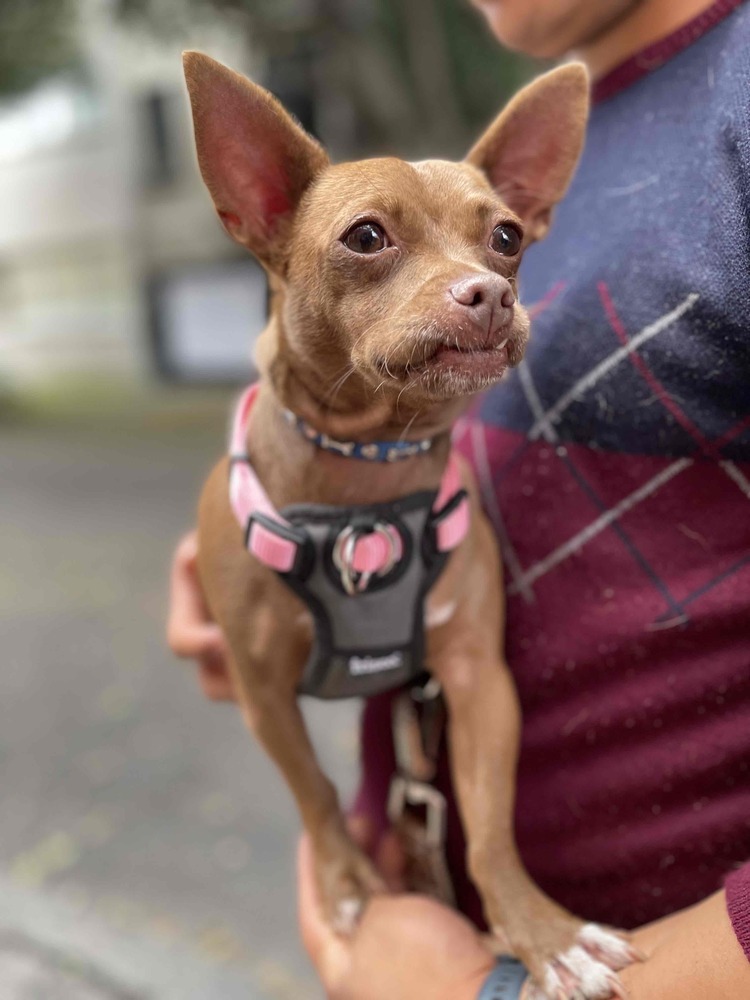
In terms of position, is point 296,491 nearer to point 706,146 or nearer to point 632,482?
point 632,482

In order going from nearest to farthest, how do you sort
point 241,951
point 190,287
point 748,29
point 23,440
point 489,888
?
point 748,29
point 489,888
point 241,951
point 23,440
point 190,287

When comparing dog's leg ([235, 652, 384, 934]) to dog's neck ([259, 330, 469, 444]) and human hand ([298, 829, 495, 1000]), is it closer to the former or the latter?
human hand ([298, 829, 495, 1000])

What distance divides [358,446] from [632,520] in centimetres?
38

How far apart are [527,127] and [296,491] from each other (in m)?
0.60

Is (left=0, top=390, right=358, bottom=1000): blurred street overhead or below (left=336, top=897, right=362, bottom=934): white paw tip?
below

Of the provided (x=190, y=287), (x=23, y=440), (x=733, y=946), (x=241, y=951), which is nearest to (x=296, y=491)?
(x=733, y=946)

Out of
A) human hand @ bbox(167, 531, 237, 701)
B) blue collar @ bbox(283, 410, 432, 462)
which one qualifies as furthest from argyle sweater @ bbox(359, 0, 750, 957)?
human hand @ bbox(167, 531, 237, 701)

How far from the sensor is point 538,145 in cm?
127

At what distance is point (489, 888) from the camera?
1229 mm

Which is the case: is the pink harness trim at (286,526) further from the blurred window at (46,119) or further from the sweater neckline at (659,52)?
the blurred window at (46,119)

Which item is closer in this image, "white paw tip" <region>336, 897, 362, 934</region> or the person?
the person

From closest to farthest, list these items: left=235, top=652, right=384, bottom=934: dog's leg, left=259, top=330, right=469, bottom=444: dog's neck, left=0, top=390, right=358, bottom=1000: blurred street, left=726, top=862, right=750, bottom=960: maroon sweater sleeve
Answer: left=726, top=862, right=750, bottom=960: maroon sweater sleeve < left=259, top=330, right=469, bottom=444: dog's neck < left=235, top=652, right=384, bottom=934: dog's leg < left=0, top=390, right=358, bottom=1000: blurred street

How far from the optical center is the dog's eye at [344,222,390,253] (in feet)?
3.52

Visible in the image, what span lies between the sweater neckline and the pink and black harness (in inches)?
25.1
